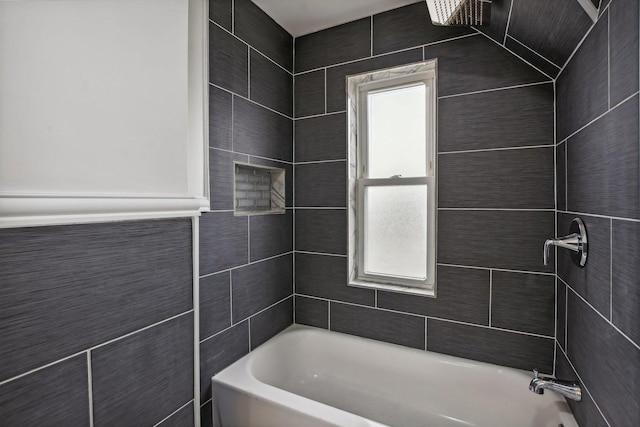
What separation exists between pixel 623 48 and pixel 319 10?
5.03ft

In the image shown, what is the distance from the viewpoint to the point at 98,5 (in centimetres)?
89

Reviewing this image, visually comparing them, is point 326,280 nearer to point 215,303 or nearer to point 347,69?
point 215,303

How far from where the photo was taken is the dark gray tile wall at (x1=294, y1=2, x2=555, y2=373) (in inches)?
61.6

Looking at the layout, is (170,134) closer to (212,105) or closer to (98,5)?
(98,5)

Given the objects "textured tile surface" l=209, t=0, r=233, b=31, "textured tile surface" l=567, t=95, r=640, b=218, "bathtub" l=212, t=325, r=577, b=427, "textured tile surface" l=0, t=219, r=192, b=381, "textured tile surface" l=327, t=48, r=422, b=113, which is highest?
"textured tile surface" l=209, t=0, r=233, b=31

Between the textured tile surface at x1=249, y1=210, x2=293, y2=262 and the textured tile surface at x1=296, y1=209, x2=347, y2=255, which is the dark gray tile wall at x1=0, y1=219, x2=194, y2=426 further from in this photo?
the textured tile surface at x1=296, y1=209, x2=347, y2=255

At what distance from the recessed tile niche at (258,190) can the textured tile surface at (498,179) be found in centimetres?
101

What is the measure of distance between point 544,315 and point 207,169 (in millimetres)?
1799

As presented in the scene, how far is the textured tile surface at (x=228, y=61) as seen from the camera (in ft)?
5.09

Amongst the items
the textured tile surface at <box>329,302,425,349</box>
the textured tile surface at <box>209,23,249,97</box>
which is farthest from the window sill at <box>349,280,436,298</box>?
the textured tile surface at <box>209,23,249,97</box>

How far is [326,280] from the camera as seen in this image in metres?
2.11

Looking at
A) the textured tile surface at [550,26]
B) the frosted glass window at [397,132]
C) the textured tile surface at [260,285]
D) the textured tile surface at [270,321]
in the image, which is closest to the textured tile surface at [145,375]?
the textured tile surface at [260,285]

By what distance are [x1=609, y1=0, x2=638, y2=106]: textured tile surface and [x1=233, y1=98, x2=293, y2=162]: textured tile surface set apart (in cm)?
151

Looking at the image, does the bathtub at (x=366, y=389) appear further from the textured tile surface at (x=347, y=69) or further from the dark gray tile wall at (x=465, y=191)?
the textured tile surface at (x=347, y=69)
